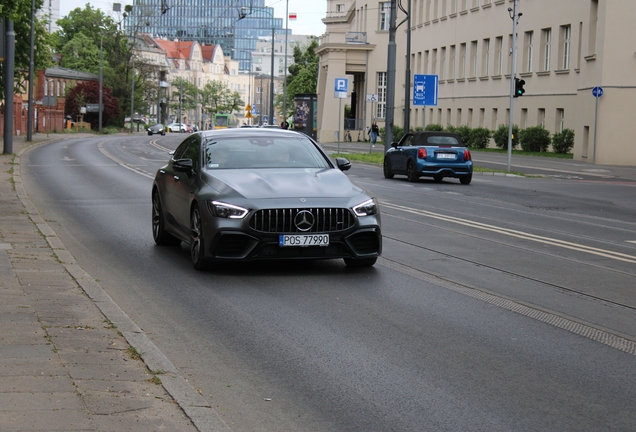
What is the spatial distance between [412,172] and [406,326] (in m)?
22.3

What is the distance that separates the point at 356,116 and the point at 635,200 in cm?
7756

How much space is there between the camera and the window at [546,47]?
56.6 metres

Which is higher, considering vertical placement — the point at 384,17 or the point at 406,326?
the point at 384,17

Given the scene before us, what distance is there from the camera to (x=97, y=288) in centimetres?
912

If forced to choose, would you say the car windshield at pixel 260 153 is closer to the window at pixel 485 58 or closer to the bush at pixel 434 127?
the window at pixel 485 58

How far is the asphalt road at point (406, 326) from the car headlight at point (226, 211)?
64 centimetres

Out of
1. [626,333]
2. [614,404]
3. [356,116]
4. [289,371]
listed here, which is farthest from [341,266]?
[356,116]

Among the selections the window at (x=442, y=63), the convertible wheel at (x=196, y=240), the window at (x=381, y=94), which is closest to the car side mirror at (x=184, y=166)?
the convertible wheel at (x=196, y=240)

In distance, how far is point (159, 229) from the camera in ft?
42.3

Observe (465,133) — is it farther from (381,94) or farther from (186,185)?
(186,185)

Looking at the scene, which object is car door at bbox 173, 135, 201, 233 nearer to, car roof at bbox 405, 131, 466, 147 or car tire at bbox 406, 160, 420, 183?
car tire at bbox 406, 160, 420, 183

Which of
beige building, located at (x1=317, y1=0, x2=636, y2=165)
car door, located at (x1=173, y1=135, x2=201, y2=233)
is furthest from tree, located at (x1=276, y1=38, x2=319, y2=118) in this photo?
car door, located at (x1=173, y1=135, x2=201, y2=233)

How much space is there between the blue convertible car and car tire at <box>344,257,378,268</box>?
18.1 meters

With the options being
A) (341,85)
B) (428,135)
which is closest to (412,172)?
(428,135)
